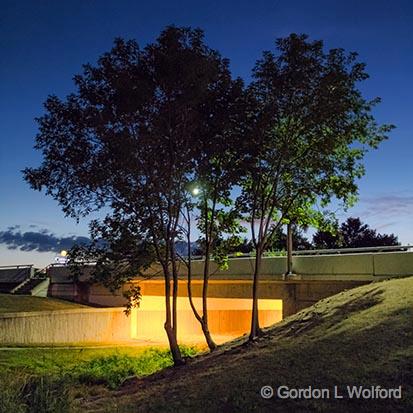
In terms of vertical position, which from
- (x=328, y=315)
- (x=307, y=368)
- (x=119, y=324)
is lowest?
(x=119, y=324)

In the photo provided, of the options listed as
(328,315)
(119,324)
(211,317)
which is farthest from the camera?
(211,317)

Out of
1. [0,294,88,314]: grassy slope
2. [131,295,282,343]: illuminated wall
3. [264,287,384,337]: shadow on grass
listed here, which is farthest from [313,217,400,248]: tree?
[264,287,384,337]: shadow on grass

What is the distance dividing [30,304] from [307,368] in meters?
29.1

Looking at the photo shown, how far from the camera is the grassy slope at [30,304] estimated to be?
33781 mm

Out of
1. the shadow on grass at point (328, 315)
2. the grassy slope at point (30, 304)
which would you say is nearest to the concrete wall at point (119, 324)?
the grassy slope at point (30, 304)

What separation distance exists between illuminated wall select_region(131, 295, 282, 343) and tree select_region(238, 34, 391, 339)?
22.4 metres

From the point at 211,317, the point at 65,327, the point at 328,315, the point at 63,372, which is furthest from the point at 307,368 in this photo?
the point at 211,317

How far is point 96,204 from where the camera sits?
16.0m

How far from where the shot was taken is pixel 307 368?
10531 millimetres

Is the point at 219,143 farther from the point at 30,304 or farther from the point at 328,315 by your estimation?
the point at 30,304

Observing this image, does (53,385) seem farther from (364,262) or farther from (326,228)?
(364,262)

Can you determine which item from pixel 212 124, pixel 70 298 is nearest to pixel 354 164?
pixel 212 124

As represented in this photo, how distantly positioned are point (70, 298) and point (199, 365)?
96.1 feet

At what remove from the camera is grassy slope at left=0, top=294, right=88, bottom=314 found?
33781 millimetres
